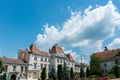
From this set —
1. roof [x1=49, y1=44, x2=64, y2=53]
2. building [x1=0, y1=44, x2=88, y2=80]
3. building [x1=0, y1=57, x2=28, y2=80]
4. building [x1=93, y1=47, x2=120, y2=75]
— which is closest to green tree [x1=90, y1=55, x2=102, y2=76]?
building [x1=93, y1=47, x2=120, y2=75]

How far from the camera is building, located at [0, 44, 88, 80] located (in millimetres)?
63562

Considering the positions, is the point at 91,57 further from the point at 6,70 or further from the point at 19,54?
the point at 6,70

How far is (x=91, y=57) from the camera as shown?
7700 cm

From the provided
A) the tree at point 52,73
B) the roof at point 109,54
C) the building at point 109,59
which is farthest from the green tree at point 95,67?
the tree at point 52,73

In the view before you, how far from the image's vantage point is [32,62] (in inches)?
2756

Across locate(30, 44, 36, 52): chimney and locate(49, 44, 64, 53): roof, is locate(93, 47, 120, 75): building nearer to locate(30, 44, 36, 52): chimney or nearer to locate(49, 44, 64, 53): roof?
locate(49, 44, 64, 53): roof

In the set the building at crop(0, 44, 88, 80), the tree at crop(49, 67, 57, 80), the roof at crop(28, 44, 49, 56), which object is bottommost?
the tree at crop(49, 67, 57, 80)

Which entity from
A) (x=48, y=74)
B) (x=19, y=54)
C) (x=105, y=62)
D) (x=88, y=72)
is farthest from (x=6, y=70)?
(x=105, y=62)

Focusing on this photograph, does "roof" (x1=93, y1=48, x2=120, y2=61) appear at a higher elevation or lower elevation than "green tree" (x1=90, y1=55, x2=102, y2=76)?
higher

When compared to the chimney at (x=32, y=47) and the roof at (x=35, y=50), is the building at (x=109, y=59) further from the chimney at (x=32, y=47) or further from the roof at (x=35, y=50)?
the chimney at (x=32, y=47)

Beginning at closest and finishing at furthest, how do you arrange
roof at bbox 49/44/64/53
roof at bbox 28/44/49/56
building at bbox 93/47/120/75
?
1. roof at bbox 28/44/49/56
2. building at bbox 93/47/120/75
3. roof at bbox 49/44/64/53

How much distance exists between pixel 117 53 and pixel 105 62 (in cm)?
632

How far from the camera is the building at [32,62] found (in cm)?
6356

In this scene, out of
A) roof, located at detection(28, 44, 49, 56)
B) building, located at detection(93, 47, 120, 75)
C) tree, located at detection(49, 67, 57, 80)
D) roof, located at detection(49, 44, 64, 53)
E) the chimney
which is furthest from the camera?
roof, located at detection(49, 44, 64, 53)
